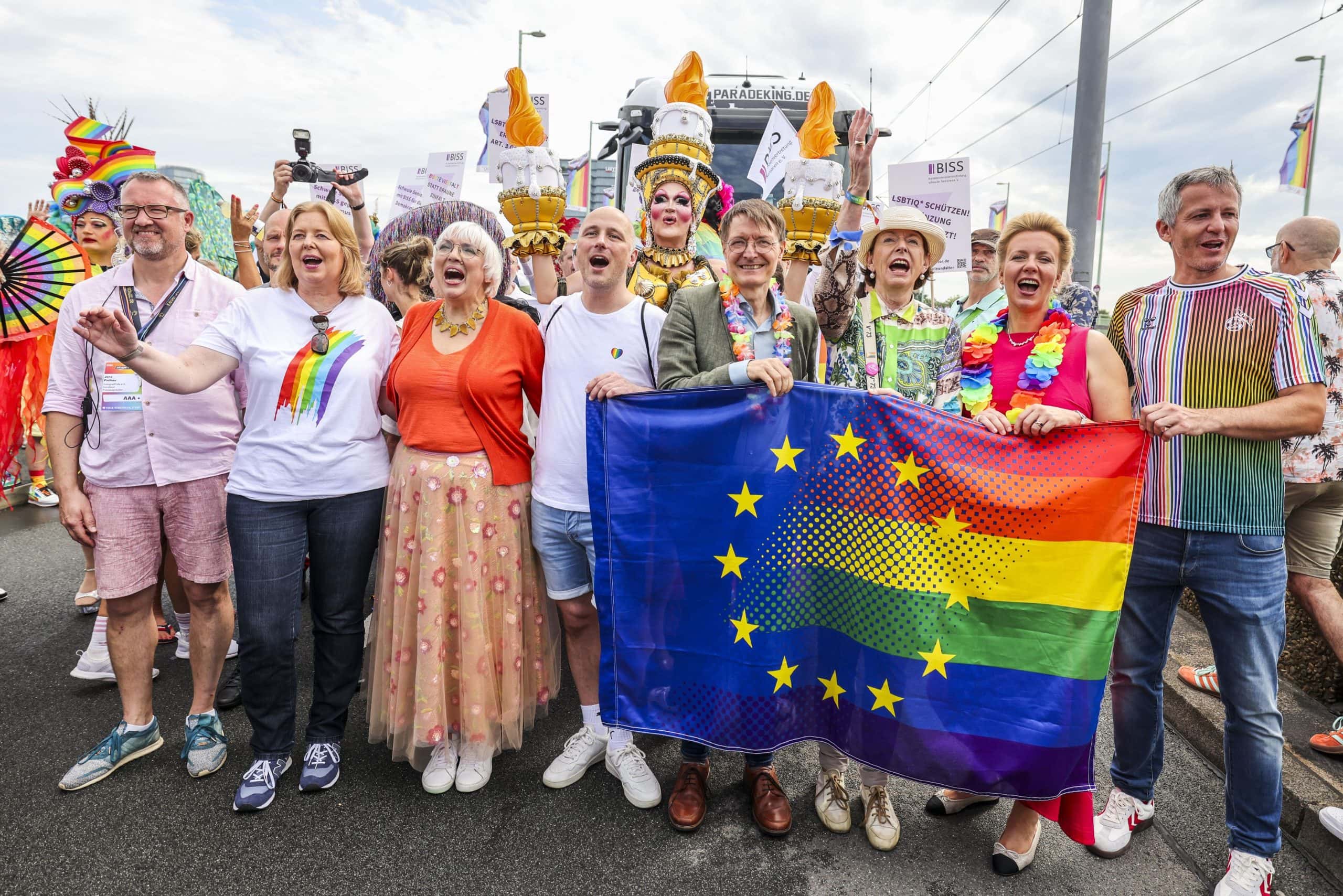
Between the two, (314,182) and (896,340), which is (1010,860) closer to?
(896,340)

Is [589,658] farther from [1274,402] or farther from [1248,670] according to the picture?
[1274,402]

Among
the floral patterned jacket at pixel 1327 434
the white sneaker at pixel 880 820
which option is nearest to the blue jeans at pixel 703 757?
the white sneaker at pixel 880 820

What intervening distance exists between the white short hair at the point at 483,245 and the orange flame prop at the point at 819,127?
2.01 m

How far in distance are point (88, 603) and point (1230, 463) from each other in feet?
19.0

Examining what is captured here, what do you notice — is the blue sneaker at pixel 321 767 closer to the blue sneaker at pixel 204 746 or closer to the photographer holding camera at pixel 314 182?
the blue sneaker at pixel 204 746

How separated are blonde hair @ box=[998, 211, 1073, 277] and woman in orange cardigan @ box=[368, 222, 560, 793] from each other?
5.81 ft

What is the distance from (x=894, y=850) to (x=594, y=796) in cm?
109

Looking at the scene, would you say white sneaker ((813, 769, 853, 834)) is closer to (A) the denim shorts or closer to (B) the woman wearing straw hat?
(A) the denim shorts

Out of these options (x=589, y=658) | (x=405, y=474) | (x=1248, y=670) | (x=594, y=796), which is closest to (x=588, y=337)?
(x=405, y=474)

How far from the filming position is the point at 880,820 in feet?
8.34

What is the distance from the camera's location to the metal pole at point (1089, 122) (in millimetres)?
5840

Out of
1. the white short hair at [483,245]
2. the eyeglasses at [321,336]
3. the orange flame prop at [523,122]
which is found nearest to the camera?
the eyeglasses at [321,336]

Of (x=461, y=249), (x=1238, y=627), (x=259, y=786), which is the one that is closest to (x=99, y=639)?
(x=259, y=786)

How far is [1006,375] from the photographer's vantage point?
241 centimetres
